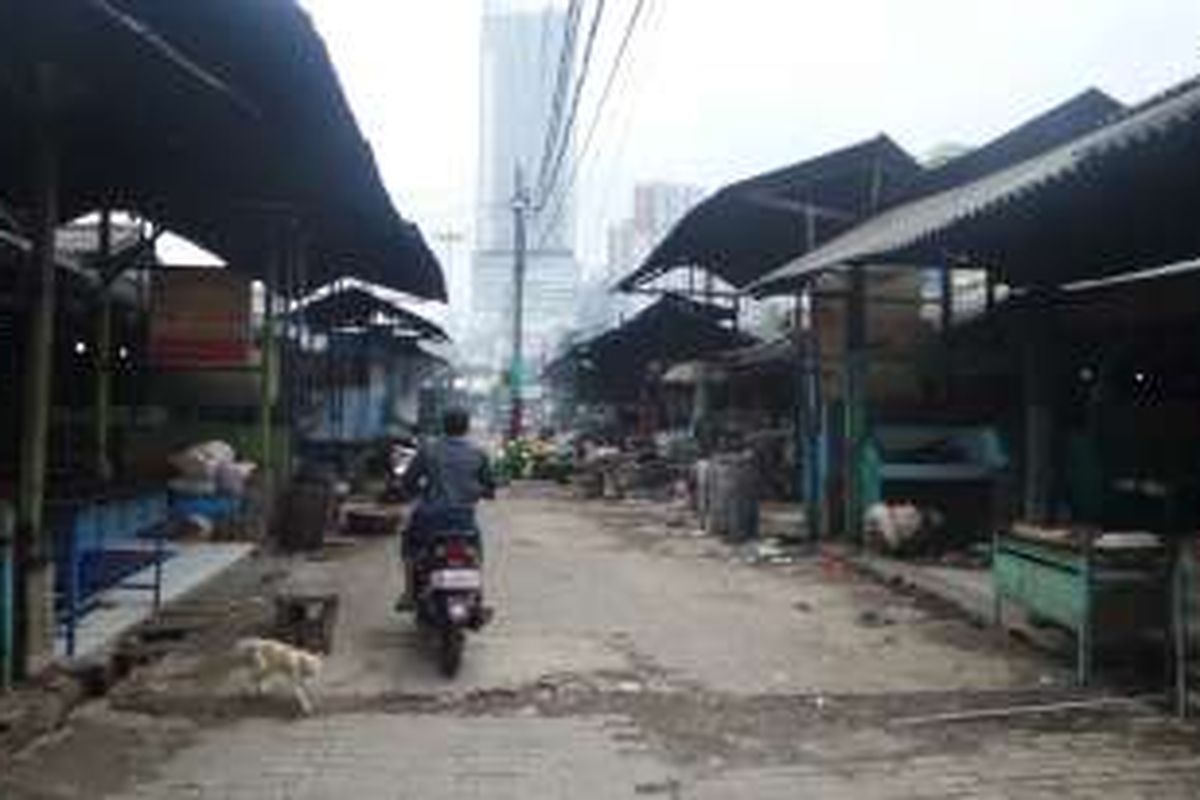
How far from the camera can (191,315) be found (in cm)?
1773

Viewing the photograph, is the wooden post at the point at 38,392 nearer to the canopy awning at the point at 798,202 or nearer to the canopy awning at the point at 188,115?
the canopy awning at the point at 188,115

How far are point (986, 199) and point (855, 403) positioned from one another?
7.22 metres

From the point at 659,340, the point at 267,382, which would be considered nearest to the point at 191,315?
the point at 267,382

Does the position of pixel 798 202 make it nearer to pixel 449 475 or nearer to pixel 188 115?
pixel 449 475

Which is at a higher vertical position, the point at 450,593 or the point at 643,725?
the point at 450,593

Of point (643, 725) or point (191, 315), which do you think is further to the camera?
point (191, 315)

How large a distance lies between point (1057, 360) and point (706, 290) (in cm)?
1692

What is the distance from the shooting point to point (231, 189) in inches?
617

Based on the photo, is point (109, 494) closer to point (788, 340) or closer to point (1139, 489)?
point (1139, 489)

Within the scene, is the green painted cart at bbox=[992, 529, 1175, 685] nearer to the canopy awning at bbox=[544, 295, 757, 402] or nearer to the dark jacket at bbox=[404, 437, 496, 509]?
the dark jacket at bbox=[404, 437, 496, 509]

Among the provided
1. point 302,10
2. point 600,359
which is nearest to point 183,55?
point 302,10

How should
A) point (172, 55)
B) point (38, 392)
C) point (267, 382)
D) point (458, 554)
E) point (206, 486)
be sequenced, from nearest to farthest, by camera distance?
point (172, 55) < point (38, 392) < point (458, 554) < point (206, 486) < point (267, 382)

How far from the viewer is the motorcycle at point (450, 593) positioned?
11.4m

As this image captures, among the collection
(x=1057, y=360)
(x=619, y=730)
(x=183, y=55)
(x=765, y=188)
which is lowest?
(x=619, y=730)
